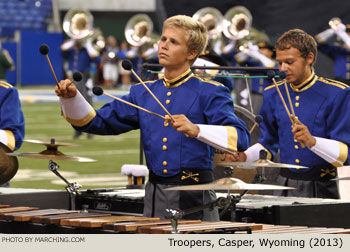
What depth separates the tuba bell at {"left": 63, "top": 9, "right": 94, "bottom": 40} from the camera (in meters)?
18.6

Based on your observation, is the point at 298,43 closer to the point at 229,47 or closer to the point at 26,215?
the point at 26,215

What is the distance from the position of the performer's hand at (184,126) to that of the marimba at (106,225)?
40 centimetres

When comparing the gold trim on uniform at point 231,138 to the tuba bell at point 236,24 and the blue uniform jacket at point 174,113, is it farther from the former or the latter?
the tuba bell at point 236,24

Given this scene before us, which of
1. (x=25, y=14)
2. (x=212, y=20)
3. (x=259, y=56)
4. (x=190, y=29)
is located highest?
(x=25, y=14)

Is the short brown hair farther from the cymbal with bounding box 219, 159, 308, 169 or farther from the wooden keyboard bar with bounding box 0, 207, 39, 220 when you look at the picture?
the wooden keyboard bar with bounding box 0, 207, 39, 220

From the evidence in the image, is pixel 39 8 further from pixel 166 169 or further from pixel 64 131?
pixel 166 169

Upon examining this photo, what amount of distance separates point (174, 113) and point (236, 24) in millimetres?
13029

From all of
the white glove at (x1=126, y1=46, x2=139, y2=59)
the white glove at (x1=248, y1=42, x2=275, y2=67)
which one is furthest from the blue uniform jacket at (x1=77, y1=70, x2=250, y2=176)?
the white glove at (x1=126, y1=46, x2=139, y2=59)

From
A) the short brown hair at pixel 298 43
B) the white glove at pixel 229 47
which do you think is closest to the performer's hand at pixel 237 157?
the short brown hair at pixel 298 43

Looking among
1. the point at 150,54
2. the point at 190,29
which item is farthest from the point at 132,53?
the point at 190,29

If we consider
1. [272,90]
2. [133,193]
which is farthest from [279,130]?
[133,193]

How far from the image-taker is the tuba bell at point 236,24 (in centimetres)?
1791

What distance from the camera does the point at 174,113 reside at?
16.5 feet

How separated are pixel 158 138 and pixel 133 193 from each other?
1557 millimetres
